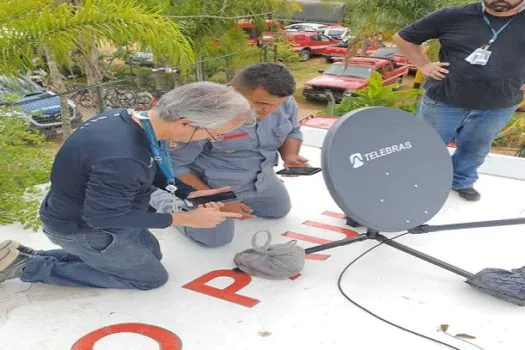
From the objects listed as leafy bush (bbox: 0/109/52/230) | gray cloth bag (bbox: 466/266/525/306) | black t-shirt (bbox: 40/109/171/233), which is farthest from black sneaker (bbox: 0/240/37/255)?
gray cloth bag (bbox: 466/266/525/306)

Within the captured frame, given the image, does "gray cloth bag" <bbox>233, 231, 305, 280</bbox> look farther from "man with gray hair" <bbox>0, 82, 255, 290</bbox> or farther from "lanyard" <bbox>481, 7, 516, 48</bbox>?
"lanyard" <bbox>481, 7, 516, 48</bbox>

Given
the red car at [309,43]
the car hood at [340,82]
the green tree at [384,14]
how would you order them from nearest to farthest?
the green tree at [384,14], the car hood at [340,82], the red car at [309,43]

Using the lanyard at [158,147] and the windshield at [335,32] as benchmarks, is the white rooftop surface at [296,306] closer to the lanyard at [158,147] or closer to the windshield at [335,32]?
the lanyard at [158,147]

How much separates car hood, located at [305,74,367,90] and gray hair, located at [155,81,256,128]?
38.3ft

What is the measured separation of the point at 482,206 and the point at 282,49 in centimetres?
1515

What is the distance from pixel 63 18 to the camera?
4.36m

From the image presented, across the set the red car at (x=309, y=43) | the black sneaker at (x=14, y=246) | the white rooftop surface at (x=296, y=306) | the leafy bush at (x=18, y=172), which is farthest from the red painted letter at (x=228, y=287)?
the red car at (x=309, y=43)

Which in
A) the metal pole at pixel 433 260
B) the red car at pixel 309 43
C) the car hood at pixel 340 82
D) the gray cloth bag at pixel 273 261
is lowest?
the red car at pixel 309 43

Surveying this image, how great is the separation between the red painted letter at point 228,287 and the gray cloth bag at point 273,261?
0.17 feet

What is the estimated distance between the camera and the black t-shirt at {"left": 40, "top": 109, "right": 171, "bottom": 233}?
75.9 inches

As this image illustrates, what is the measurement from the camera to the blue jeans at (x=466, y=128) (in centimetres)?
330

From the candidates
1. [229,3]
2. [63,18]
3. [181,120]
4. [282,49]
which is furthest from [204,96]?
[282,49]

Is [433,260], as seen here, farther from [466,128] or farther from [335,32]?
[335,32]

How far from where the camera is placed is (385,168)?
2479 mm
